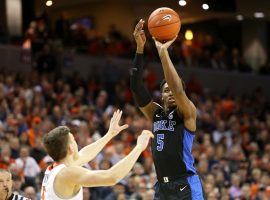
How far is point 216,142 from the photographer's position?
57.7 feet

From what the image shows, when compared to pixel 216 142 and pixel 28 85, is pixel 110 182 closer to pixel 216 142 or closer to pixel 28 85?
pixel 28 85

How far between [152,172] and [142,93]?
6264 mm

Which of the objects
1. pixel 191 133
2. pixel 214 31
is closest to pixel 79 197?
pixel 191 133

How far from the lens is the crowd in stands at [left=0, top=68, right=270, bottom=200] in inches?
491

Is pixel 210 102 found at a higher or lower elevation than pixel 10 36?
lower

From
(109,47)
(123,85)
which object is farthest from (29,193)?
(109,47)

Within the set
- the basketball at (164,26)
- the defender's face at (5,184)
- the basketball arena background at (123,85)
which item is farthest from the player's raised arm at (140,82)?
the basketball arena background at (123,85)

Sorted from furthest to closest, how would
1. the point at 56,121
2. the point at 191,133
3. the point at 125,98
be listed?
the point at 125,98 → the point at 56,121 → the point at 191,133

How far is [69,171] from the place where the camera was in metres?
6.33

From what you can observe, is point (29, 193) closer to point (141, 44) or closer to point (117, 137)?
point (141, 44)

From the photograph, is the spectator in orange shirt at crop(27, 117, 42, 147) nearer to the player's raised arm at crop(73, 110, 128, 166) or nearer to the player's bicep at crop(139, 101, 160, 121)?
the player's raised arm at crop(73, 110, 128, 166)

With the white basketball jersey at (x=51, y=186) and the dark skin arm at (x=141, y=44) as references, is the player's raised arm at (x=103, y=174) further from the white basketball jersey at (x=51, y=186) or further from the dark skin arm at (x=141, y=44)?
the dark skin arm at (x=141, y=44)

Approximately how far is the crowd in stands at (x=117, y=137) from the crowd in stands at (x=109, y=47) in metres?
1.10

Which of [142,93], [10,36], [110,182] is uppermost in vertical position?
[10,36]
